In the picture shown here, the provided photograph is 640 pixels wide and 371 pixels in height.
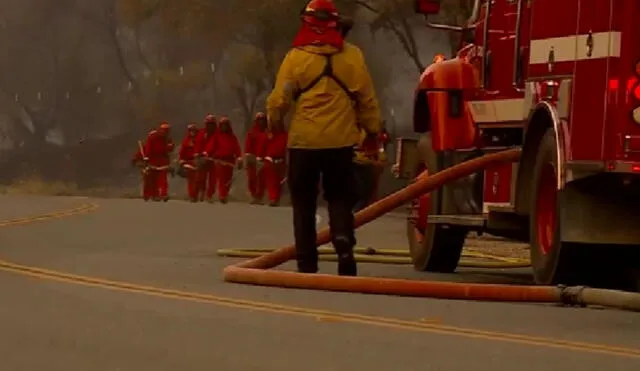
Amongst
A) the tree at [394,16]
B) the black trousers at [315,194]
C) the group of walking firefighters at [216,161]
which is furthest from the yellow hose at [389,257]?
the tree at [394,16]

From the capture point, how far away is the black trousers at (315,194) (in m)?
13.8

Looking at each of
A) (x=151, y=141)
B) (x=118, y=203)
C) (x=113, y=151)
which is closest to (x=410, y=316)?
(x=118, y=203)

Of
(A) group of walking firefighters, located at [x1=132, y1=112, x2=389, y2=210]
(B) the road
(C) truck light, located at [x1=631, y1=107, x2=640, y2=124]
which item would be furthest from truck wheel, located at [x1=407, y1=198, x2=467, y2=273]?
(A) group of walking firefighters, located at [x1=132, y1=112, x2=389, y2=210]

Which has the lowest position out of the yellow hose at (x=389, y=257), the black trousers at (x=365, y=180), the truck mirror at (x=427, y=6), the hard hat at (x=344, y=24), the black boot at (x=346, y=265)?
the black trousers at (x=365, y=180)

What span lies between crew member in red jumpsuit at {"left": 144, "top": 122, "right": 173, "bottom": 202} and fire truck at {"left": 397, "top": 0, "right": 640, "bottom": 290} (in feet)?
78.6

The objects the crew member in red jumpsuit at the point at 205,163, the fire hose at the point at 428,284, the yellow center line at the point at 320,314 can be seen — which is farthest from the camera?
the crew member in red jumpsuit at the point at 205,163

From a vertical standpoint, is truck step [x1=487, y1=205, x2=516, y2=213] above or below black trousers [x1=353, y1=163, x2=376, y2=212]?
above

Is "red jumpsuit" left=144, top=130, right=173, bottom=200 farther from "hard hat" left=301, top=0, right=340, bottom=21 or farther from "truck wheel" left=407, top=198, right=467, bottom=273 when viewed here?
"hard hat" left=301, top=0, right=340, bottom=21

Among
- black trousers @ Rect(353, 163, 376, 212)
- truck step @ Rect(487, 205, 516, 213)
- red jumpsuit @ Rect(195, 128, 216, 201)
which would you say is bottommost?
red jumpsuit @ Rect(195, 128, 216, 201)

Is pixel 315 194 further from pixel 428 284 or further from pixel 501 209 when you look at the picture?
pixel 428 284

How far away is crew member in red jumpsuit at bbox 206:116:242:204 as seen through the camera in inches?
1566

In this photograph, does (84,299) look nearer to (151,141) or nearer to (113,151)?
(151,141)

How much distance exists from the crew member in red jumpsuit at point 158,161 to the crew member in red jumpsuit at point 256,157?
6.55 ft

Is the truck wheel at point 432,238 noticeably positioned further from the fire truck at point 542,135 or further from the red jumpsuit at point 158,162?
the red jumpsuit at point 158,162
